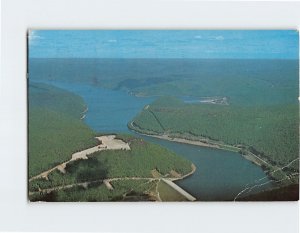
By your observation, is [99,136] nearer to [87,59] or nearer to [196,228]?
[87,59]

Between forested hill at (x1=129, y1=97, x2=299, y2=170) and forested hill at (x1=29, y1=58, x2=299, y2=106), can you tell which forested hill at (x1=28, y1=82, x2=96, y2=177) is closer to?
forested hill at (x1=29, y1=58, x2=299, y2=106)

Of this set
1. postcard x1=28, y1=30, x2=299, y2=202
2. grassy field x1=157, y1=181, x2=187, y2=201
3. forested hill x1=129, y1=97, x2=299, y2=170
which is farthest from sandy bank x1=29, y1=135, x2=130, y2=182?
grassy field x1=157, y1=181, x2=187, y2=201

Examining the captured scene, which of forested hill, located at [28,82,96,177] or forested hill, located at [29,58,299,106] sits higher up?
forested hill, located at [29,58,299,106]

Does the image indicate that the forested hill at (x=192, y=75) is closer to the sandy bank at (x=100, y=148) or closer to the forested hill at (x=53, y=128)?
the forested hill at (x=53, y=128)

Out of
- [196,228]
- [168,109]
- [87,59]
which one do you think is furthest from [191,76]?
[196,228]

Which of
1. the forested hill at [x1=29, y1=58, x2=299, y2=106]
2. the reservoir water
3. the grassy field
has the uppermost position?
the forested hill at [x1=29, y1=58, x2=299, y2=106]

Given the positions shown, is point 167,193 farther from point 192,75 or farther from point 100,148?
point 192,75

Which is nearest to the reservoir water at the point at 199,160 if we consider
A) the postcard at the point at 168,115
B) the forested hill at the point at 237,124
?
the postcard at the point at 168,115
